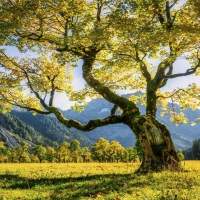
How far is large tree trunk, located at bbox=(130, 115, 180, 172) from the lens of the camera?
1566 cm

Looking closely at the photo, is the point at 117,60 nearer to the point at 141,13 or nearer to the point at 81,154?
the point at 141,13

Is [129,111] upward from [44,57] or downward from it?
downward

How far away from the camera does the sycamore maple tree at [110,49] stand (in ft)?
55.2

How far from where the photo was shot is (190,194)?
25.4ft

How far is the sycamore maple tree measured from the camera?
16812mm

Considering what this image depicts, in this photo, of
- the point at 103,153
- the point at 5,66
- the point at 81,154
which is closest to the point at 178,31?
the point at 5,66

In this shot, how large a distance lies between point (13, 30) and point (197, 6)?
1296 cm

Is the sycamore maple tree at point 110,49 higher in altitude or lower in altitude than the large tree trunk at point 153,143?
higher

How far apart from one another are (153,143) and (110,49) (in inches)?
314

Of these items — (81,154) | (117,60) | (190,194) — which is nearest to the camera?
(190,194)

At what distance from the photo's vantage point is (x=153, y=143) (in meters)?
16.3

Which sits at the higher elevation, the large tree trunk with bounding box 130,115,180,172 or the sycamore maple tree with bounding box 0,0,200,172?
the sycamore maple tree with bounding box 0,0,200,172

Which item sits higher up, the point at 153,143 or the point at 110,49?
the point at 110,49

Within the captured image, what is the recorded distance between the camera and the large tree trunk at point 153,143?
15.7 m
